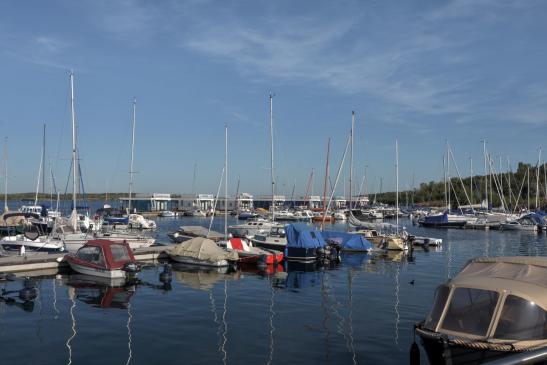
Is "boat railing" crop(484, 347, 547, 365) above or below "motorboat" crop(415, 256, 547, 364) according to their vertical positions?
above

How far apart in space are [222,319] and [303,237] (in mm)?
20891

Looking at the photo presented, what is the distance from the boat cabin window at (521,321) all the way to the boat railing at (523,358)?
7.49 meters

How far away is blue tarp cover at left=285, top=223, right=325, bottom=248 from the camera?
4128 cm

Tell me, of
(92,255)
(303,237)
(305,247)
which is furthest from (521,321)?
(303,237)

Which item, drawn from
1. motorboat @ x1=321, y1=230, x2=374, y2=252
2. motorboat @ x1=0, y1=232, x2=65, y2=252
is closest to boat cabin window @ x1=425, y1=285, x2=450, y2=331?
motorboat @ x1=0, y1=232, x2=65, y2=252

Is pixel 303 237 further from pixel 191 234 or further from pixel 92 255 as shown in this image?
pixel 191 234

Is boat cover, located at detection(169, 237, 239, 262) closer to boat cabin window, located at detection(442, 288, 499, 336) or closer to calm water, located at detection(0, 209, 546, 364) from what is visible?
calm water, located at detection(0, 209, 546, 364)

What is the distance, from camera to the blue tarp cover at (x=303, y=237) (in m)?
41.3

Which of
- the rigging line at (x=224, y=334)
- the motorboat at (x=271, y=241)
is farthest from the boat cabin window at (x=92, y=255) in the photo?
the motorboat at (x=271, y=241)

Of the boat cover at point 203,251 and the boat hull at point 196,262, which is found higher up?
the boat cover at point 203,251

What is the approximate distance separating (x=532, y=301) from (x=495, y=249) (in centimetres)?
4685

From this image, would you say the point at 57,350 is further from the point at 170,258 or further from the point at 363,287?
the point at 170,258

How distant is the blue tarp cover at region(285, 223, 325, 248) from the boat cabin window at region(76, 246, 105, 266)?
15835 mm

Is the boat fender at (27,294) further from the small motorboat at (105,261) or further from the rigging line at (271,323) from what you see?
the rigging line at (271,323)
